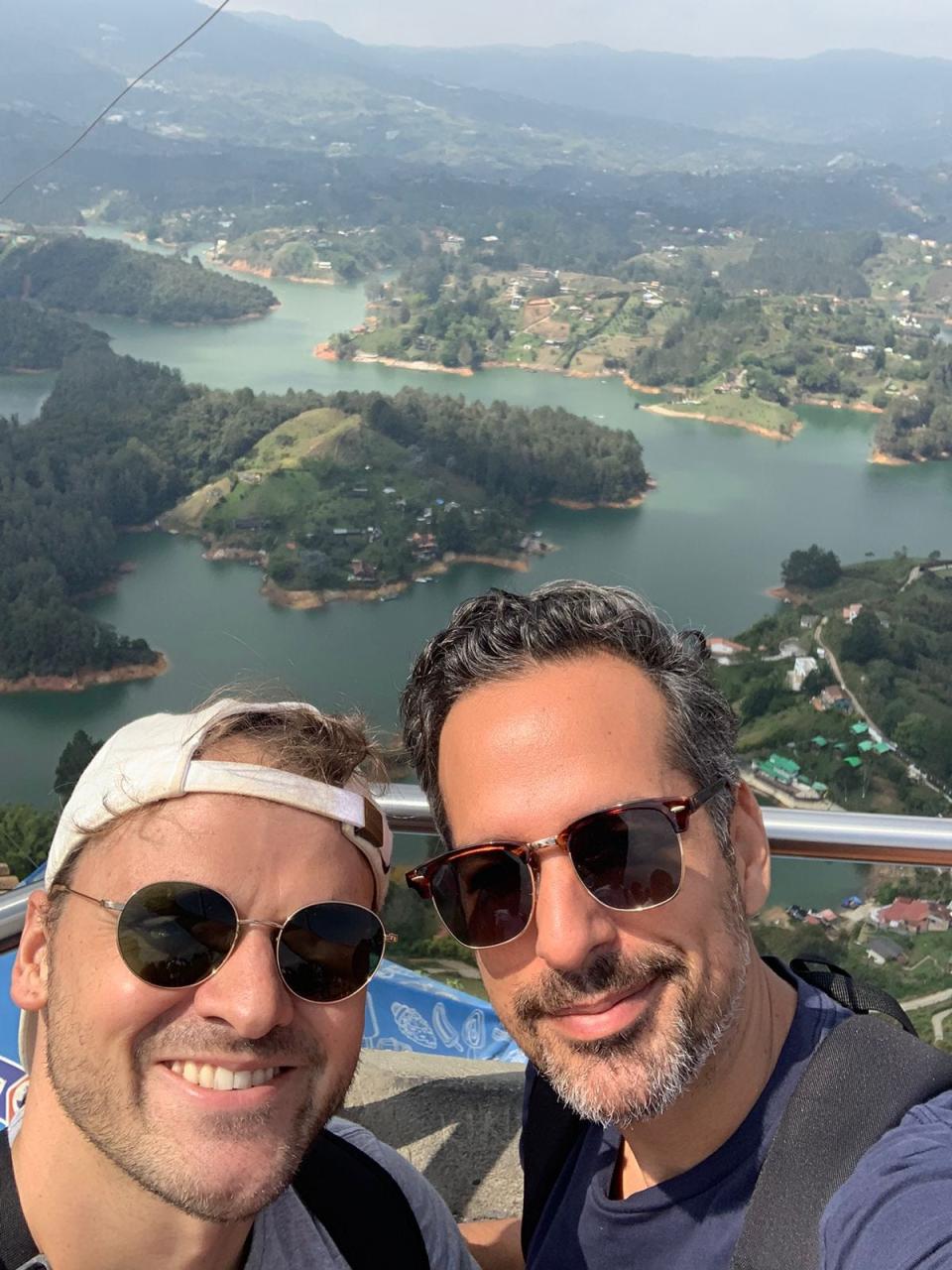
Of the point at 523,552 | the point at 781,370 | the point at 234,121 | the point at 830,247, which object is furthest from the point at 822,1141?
the point at 234,121

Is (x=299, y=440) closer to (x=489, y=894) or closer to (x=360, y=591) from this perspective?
(x=360, y=591)

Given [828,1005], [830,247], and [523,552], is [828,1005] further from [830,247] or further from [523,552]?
[830,247]

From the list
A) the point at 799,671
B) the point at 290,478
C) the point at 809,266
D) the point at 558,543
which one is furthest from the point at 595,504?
the point at 809,266

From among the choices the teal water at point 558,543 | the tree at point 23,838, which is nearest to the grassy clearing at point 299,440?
the teal water at point 558,543

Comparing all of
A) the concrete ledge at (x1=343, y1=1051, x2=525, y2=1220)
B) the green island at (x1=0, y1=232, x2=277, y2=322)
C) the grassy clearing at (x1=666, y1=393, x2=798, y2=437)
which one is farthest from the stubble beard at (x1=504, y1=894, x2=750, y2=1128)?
the green island at (x1=0, y1=232, x2=277, y2=322)

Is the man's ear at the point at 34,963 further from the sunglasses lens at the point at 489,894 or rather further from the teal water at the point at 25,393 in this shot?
the teal water at the point at 25,393

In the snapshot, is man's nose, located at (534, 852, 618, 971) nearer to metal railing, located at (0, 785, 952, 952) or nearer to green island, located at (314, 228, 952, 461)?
metal railing, located at (0, 785, 952, 952)

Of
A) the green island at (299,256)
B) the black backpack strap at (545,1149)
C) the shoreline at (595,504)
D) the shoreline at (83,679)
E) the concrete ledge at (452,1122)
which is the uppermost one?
the black backpack strap at (545,1149)
